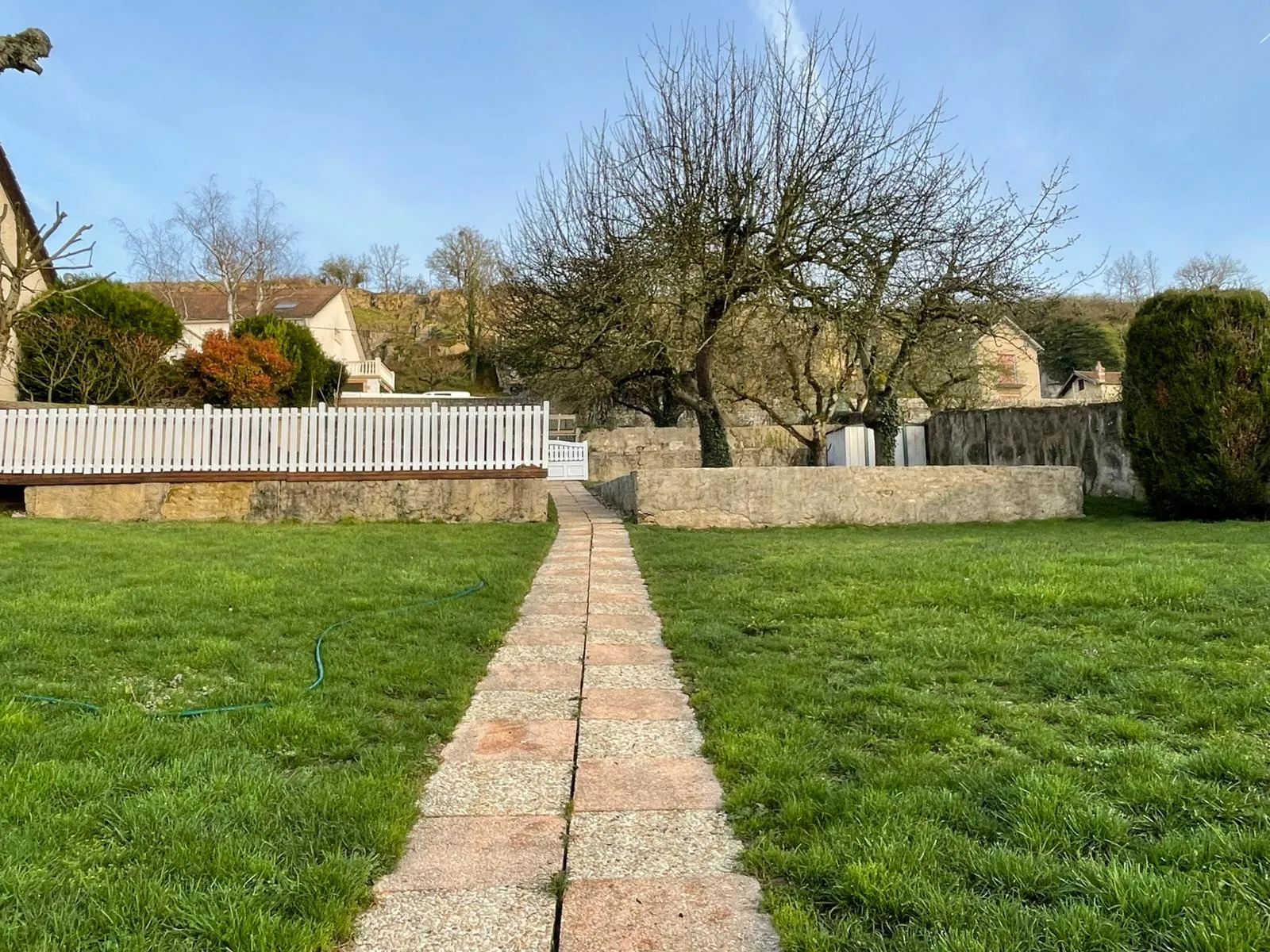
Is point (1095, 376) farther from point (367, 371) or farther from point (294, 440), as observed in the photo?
point (367, 371)

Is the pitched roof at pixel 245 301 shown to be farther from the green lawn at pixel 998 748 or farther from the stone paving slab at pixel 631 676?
the stone paving slab at pixel 631 676

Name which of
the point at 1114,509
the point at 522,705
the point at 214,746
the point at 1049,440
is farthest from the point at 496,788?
the point at 1049,440

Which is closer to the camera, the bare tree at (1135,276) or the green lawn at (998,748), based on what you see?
the green lawn at (998,748)

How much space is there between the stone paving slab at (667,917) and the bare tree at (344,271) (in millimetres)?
64599

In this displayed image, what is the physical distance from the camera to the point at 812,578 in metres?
5.33

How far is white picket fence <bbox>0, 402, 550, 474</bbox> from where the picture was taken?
32.9 ft

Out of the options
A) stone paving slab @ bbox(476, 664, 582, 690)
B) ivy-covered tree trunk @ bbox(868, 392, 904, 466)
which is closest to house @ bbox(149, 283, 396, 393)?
ivy-covered tree trunk @ bbox(868, 392, 904, 466)

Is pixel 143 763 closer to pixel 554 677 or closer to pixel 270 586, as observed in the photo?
pixel 554 677

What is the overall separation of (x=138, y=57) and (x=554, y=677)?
39.0 feet

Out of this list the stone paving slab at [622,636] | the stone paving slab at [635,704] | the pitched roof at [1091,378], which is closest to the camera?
the stone paving slab at [635,704]

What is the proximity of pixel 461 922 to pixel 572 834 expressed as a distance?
0.45 m

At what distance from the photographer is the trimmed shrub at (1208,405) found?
28.8 ft

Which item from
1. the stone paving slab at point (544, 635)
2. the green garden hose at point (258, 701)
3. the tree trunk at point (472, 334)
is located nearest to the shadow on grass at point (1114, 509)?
the stone paving slab at point (544, 635)

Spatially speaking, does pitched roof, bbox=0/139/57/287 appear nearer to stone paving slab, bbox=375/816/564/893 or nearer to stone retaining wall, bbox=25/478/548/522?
stone retaining wall, bbox=25/478/548/522
